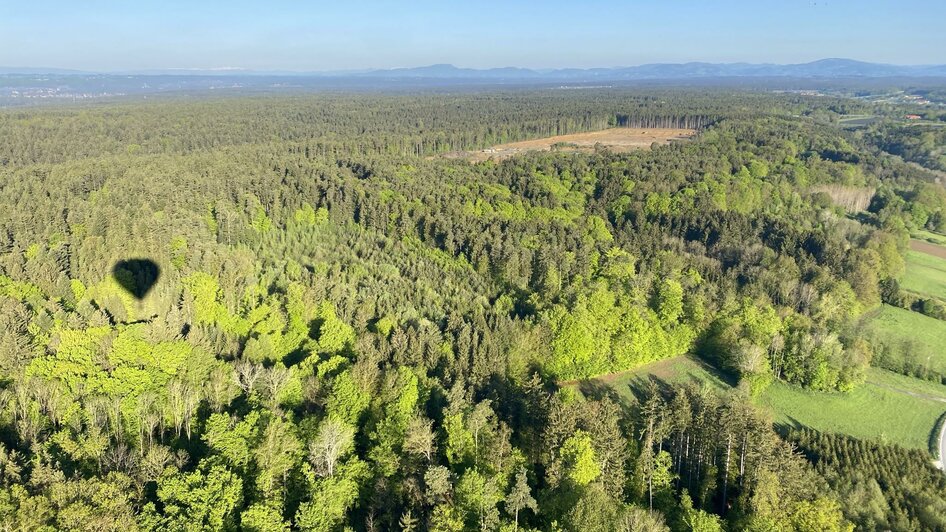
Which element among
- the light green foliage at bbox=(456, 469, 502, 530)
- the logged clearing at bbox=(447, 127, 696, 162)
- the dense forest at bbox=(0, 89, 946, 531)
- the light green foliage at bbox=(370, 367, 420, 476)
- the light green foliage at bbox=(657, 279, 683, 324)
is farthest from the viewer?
the logged clearing at bbox=(447, 127, 696, 162)

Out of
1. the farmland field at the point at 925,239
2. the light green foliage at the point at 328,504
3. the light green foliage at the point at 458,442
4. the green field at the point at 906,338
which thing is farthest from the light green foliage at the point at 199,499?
the farmland field at the point at 925,239

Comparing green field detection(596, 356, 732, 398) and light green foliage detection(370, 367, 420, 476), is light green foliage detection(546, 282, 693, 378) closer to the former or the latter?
green field detection(596, 356, 732, 398)

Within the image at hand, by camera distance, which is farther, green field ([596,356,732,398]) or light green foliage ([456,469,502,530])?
green field ([596,356,732,398])

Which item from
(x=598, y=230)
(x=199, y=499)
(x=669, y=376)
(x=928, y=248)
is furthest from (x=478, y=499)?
(x=928, y=248)

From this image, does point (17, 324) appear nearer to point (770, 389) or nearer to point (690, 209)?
point (770, 389)

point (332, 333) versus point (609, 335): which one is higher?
point (332, 333)

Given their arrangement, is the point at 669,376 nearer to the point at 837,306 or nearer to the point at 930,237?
the point at 837,306

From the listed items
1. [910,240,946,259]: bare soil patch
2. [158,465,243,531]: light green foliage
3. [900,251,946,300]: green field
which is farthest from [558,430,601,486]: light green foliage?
[910,240,946,259]: bare soil patch
